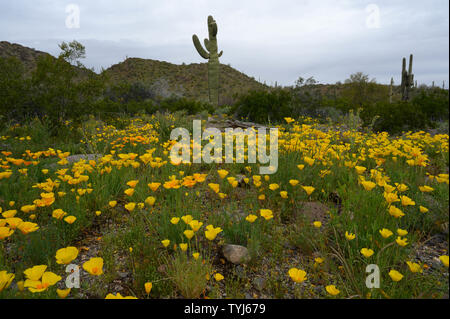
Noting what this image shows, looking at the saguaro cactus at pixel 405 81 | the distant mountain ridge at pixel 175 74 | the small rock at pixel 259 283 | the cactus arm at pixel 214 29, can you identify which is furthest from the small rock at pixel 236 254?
the distant mountain ridge at pixel 175 74

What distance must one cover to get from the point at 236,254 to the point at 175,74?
4186 centimetres

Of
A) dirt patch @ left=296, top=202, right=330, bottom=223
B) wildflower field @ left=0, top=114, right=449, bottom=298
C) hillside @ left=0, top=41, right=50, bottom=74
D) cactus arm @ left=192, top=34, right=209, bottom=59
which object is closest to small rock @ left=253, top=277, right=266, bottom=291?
wildflower field @ left=0, top=114, right=449, bottom=298

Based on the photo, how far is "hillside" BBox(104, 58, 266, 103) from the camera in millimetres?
36094

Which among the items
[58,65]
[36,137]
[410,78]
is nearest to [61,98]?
[58,65]

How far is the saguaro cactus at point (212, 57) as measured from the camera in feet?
52.7

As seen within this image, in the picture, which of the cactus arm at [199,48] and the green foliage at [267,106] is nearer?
the green foliage at [267,106]

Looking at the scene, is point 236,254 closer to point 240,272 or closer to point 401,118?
point 240,272

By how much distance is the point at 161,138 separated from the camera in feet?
20.8

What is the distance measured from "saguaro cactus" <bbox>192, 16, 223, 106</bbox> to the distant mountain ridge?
1639cm

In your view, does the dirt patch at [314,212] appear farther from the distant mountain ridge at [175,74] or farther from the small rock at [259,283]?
the distant mountain ridge at [175,74]

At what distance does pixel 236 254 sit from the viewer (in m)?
1.80

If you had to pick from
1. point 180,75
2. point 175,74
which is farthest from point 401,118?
point 175,74
